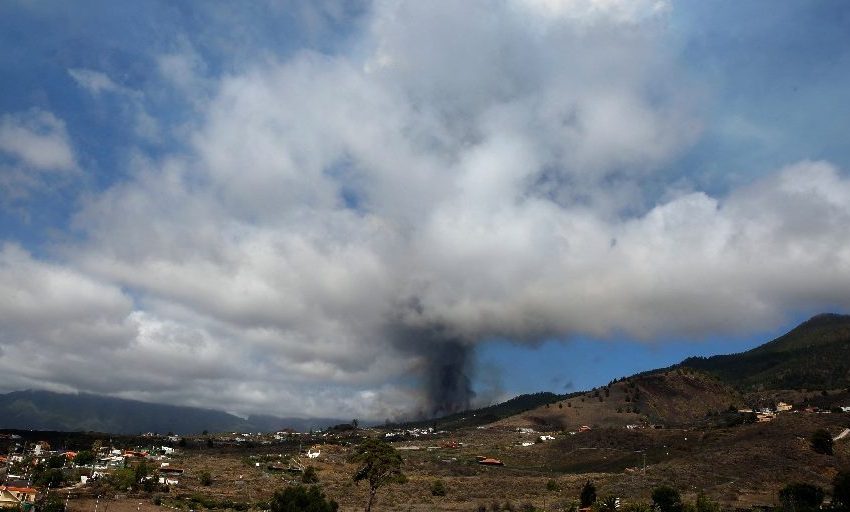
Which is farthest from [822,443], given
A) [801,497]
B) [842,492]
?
[842,492]

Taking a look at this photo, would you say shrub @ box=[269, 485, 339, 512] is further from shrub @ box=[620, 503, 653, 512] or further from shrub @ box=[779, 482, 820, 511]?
shrub @ box=[779, 482, 820, 511]

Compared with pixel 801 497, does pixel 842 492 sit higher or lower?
higher

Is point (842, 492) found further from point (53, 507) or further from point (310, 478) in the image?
point (53, 507)

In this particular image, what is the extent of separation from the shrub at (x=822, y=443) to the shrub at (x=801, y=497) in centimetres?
3613

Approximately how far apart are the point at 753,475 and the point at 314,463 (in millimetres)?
84303

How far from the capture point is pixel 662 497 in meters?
69.4

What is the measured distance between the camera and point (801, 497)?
223ft

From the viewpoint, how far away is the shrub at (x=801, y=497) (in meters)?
67.1

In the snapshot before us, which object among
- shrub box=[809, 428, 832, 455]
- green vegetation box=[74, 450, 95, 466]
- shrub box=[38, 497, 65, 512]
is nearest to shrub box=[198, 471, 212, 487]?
shrub box=[38, 497, 65, 512]

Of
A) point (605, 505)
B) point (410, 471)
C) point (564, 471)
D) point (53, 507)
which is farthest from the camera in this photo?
point (564, 471)

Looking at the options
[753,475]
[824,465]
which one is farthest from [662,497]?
[824,465]

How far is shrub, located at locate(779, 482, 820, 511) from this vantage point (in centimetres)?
6706

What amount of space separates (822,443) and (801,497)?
41.3 meters

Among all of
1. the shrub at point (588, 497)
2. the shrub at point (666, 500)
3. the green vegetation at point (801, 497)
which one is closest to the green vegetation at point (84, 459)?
the shrub at point (588, 497)
